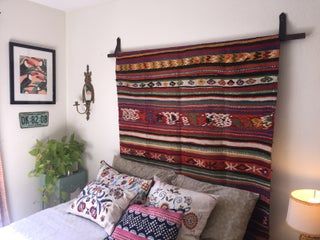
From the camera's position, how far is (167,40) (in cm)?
222

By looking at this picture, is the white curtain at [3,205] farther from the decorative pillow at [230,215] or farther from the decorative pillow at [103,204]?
the decorative pillow at [230,215]

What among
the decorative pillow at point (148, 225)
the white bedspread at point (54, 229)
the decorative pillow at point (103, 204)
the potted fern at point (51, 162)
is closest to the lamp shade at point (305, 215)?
the decorative pillow at point (148, 225)

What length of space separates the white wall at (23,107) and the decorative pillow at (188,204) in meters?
1.51

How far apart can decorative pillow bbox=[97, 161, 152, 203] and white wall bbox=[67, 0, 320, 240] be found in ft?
1.51

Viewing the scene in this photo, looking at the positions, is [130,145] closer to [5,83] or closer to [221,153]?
[221,153]

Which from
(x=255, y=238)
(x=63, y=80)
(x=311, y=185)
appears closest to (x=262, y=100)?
(x=311, y=185)

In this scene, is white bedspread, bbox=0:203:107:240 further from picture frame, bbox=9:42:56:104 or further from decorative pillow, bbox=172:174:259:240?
picture frame, bbox=9:42:56:104

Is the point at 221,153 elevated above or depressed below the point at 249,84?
below

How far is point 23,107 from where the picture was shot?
2.57 m

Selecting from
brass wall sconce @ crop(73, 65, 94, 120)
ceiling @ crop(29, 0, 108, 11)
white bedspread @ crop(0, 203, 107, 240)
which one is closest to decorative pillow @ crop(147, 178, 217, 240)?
white bedspread @ crop(0, 203, 107, 240)

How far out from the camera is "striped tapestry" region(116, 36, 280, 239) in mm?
1739

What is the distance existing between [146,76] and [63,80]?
3.86 ft

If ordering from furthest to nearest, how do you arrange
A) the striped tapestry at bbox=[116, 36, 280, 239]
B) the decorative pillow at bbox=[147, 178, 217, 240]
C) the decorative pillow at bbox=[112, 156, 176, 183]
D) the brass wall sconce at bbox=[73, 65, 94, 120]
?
the brass wall sconce at bbox=[73, 65, 94, 120]
the decorative pillow at bbox=[112, 156, 176, 183]
the striped tapestry at bbox=[116, 36, 280, 239]
the decorative pillow at bbox=[147, 178, 217, 240]

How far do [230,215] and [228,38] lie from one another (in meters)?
1.23
